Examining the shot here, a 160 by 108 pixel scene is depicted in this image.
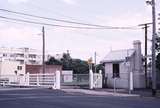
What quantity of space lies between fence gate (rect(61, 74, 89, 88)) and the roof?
19.9 feet

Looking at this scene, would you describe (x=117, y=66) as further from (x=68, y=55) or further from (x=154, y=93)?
(x=68, y=55)

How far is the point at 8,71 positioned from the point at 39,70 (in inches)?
284

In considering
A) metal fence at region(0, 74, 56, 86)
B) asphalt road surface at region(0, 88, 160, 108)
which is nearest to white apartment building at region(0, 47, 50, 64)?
metal fence at region(0, 74, 56, 86)

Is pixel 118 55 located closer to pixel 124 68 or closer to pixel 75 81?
pixel 124 68

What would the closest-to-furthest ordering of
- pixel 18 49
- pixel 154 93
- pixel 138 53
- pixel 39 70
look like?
pixel 154 93 → pixel 138 53 → pixel 39 70 → pixel 18 49

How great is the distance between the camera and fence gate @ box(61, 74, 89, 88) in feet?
146

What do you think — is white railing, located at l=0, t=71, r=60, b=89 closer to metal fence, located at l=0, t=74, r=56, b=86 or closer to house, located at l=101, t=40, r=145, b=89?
metal fence, located at l=0, t=74, r=56, b=86

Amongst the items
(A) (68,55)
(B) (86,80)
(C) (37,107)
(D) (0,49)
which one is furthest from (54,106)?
(D) (0,49)

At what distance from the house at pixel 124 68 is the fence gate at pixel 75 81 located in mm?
3389

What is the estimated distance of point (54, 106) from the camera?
1930 cm

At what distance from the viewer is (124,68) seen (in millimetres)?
48250

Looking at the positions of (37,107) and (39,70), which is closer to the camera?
(37,107)

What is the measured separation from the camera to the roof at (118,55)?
4856 centimetres

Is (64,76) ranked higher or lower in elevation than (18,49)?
lower
